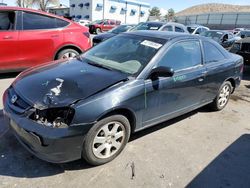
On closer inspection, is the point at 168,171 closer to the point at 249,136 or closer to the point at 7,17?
the point at 249,136

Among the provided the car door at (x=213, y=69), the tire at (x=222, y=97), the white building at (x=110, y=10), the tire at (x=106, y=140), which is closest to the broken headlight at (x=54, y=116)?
the tire at (x=106, y=140)

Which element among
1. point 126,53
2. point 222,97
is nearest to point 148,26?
point 222,97

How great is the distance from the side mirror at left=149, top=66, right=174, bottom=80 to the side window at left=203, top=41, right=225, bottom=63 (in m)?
1.37

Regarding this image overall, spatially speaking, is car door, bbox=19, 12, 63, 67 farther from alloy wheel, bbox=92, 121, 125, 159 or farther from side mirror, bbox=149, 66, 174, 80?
→ alloy wheel, bbox=92, 121, 125, 159

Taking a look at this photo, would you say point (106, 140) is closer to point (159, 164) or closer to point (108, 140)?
point (108, 140)

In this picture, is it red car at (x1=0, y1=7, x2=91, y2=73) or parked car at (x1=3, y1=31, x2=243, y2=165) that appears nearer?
parked car at (x1=3, y1=31, x2=243, y2=165)

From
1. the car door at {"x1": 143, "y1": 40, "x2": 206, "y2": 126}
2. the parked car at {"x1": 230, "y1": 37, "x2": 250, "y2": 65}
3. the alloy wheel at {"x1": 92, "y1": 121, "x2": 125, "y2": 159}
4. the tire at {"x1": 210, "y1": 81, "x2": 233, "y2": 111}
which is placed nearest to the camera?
the alloy wheel at {"x1": 92, "y1": 121, "x2": 125, "y2": 159}

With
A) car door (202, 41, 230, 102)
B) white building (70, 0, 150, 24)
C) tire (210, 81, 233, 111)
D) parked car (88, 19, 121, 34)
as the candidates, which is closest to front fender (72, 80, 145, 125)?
car door (202, 41, 230, 102)

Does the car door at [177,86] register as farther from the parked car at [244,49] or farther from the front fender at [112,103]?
the parked car at [244,49]

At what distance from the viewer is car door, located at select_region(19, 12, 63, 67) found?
592cm

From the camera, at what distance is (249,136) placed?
428 centimetres

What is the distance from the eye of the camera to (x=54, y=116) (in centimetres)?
270

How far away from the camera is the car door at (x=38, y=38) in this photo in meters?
5.92

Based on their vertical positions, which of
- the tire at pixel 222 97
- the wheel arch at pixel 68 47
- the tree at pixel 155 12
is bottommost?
the tire at pixel 222 97
